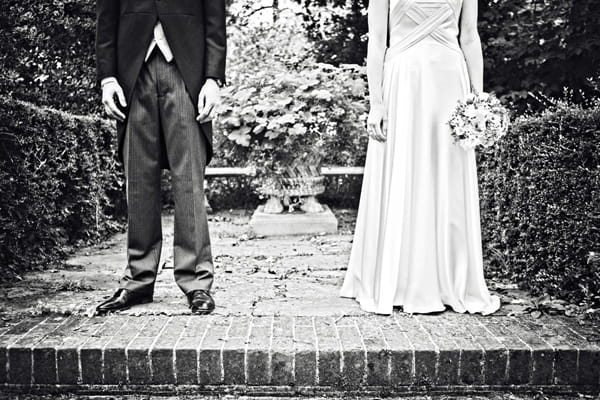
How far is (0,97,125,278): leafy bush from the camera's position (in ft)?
14.2

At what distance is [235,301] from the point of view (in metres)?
3.61

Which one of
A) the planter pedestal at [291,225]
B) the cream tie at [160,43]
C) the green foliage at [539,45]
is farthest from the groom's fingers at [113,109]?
the green foliage at [539,45]

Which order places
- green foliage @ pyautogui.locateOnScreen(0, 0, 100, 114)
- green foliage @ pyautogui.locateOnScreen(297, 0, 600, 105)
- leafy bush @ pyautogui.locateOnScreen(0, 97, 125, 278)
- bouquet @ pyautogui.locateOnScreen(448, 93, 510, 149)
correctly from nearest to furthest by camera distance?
bouquet @ pyautogui.locateOnScreen(448, 93, 510, 149) → leafy bush @ pyautogui.locateOnScreen(0, 97, 125, 278) → green foliage @ pyautogui.locateOnScreen(0, 0, 100, 114) → green foliage @ pyautogui.locateOnScreen(297, 0, 600, 105)

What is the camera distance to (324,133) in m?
6.91

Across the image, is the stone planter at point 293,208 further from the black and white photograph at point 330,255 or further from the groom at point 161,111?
the groom at point 161,111

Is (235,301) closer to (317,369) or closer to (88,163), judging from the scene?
(317,369)

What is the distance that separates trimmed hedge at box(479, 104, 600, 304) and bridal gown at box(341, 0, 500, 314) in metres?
0.45

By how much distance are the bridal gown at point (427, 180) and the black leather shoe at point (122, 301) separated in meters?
1.25

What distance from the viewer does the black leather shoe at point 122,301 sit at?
10.9 feet

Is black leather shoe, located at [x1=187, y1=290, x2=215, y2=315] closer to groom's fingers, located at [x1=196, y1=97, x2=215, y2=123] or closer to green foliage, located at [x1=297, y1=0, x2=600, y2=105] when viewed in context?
groom's fingers, located at [x1=196, y1=97, x2=215, y2=123]

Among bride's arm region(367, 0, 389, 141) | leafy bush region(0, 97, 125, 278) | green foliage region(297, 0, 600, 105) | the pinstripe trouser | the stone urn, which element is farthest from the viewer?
the stone urn

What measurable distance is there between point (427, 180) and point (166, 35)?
162cm

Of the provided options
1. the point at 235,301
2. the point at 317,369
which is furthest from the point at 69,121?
the point at 317,369

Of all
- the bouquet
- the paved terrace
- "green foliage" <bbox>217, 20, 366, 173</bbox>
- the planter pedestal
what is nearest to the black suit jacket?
the paved terrace
